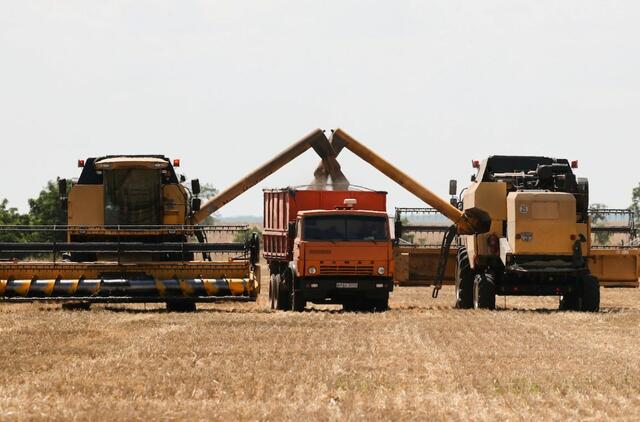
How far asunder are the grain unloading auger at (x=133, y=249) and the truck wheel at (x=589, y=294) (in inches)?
286

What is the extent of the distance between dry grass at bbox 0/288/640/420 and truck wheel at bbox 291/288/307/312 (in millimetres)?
2436

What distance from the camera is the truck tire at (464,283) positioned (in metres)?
34.3

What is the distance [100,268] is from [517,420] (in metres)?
18.1

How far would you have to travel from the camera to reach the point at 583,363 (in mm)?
19203

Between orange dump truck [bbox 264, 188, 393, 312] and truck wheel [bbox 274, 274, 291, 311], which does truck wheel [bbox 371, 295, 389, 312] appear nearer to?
orange dump truck [bbox 264, 188, 393, 312]

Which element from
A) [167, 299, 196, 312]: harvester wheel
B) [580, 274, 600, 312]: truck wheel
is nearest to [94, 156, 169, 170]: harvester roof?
[167, 299, 196, 312]: harvester wheel

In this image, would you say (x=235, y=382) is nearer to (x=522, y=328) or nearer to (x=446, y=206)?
(x=522, y=328)

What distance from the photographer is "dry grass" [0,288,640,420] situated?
14.5 m

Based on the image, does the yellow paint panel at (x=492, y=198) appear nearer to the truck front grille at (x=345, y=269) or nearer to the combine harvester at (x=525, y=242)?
the combine harvester at (x=525, y=242)

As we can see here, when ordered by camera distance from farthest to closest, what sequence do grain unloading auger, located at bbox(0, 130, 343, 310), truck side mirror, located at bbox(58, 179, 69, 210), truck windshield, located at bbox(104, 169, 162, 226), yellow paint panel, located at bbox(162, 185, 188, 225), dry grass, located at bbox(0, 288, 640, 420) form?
yellow paint panel, located at bbox(162, 185, 188, 225), truck windshield, located at bbox(104, 169, 162, 226), truck side mirror, located at bbox(58, 179, 69, 210), grain unloading auger, located at bbox(0, 130, 343, 310), dry grass, located at bbox(0, 288, 640, 420)

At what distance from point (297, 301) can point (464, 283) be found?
4591 millimetres

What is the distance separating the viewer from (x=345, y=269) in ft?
103

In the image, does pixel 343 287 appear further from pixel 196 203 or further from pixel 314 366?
pixel 314 366

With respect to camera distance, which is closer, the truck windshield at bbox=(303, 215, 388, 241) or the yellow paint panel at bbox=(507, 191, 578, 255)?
the truck windshield at bbox=(303, 215, 388, 241)
